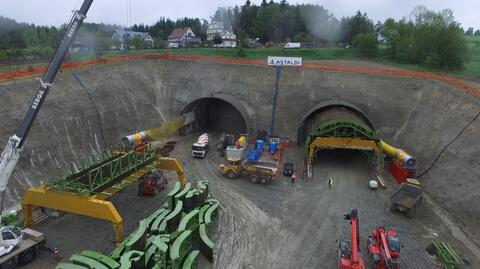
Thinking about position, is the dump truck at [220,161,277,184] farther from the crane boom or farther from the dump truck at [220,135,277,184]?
the crane boom

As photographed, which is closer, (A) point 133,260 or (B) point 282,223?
(A) point 133,260

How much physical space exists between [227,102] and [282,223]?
2071 cm

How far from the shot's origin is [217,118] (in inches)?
1870

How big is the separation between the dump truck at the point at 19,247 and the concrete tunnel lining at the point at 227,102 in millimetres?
24545

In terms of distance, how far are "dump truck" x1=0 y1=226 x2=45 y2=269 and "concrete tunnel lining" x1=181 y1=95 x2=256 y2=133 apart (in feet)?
80.5

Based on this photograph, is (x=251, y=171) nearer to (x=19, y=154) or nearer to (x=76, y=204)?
(x=76, y=204)

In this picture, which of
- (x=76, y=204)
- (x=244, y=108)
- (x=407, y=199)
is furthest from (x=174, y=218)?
(x=244, y=108)

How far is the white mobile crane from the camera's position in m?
17.1

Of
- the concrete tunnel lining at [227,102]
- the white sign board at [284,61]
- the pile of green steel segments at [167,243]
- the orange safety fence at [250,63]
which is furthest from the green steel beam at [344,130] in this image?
the white sign board at [284,61]

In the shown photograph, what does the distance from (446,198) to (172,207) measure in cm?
1911

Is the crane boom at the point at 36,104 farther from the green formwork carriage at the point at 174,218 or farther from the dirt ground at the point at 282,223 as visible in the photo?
the green formwork carriage at the point at 174,218

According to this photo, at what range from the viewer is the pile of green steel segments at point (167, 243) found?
1630cm

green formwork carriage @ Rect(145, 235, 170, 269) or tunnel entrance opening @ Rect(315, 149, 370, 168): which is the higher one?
green formwork carriage @ Rect(145, 235, 170, 269)

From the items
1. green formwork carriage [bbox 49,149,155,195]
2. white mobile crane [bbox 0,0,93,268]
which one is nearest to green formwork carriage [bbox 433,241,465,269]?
green formwork carriage [bbox 49,149,155,195]
